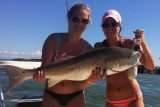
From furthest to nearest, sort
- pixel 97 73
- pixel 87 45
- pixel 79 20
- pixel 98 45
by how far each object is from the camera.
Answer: pixel 98 45 < pixel 87 45 < pixel 79 20 < pixel 97 73

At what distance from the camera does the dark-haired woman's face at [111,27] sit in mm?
5133

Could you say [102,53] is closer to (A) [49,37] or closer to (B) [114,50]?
(B) [114,50]

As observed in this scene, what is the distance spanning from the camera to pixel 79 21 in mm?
4953

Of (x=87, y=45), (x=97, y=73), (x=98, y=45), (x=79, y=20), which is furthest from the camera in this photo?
(x=98, y=45)

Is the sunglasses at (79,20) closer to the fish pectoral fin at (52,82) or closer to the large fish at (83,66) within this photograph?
the large fish at (83,66)

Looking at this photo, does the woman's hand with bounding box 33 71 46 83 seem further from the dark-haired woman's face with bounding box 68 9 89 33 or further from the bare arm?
the bare arm

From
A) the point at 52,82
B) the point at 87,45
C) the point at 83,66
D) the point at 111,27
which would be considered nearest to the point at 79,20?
the point at 87,45

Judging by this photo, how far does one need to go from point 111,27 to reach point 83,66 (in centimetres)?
88

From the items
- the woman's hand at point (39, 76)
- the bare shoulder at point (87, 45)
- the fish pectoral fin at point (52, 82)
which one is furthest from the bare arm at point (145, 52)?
the woman's hand at point (39, 76)

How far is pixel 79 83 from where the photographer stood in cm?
484

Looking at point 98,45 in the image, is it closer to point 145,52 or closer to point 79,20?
point 79,20

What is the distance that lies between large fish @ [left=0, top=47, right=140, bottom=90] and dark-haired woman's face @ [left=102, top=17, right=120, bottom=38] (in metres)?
A: 0.59

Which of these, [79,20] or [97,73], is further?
[79,20]

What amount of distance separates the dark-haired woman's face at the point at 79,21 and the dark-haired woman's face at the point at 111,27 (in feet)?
1.03
